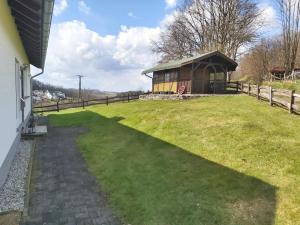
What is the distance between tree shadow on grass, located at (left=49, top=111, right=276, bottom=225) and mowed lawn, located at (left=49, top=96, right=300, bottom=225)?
2cm

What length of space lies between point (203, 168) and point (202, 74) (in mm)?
18713

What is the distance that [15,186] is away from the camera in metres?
6.52

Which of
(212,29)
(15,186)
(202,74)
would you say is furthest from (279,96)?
(212,29)

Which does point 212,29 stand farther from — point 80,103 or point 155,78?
point 80,103

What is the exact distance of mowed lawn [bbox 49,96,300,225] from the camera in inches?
222

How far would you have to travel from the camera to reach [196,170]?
7.68 meters

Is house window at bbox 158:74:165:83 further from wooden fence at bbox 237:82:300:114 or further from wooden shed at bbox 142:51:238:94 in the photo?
wooden fence at bbox 237:82:300:114

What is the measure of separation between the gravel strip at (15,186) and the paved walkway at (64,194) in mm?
206

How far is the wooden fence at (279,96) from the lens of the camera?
42.6 ft

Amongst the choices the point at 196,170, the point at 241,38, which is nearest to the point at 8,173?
the point at 196,170

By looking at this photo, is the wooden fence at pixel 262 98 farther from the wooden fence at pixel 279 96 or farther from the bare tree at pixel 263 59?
the bare tree at pixel 263 59

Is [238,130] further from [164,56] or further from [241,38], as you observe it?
[164,56]

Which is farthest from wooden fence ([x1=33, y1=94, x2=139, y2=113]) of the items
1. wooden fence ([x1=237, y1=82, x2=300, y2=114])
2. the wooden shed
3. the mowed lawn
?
the mowed lawn

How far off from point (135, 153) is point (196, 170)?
100 inches
